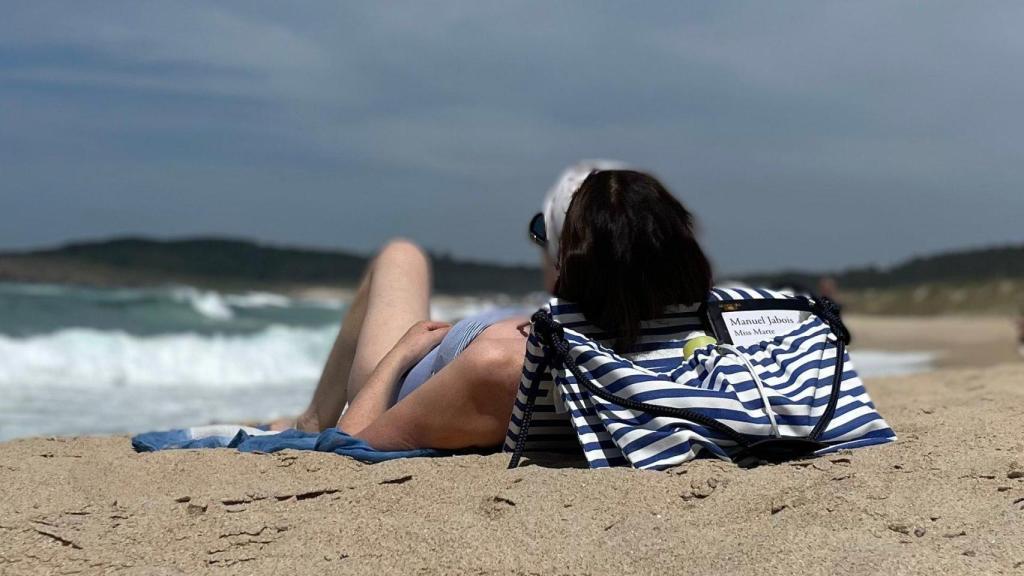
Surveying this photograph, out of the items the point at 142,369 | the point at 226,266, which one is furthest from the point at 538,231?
the point at 226,266

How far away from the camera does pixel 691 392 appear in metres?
2.76

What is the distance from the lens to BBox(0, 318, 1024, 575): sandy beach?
90.1 inches

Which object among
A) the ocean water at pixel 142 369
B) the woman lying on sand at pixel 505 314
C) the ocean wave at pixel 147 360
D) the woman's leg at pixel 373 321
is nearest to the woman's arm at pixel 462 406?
the woman lying on sand at pixel 505 314

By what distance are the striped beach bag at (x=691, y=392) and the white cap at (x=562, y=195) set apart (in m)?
0.27

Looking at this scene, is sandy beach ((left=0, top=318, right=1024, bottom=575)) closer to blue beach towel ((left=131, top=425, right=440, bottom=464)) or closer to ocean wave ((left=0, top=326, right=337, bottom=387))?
blue beach towel ((left=131, top=425, right=440, bottom=464))

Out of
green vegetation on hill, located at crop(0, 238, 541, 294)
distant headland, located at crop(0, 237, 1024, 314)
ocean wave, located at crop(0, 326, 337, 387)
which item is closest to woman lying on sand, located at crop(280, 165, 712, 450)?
ocean wave, located at crop(0, 326, 337, 387)

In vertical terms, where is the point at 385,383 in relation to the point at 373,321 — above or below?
below

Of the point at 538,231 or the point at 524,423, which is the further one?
the point at 538,231

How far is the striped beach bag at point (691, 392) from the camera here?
2.77 meters

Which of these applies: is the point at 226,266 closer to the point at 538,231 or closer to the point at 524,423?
the point at 538,231

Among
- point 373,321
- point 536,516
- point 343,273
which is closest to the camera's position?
point 536,516

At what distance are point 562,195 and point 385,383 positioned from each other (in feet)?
2.88

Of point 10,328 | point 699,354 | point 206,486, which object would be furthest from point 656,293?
point 10,328

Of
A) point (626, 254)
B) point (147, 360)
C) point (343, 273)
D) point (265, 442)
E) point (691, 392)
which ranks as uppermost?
point (626, 254)
